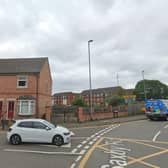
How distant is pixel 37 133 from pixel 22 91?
19.6 meters

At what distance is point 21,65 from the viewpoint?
117ft

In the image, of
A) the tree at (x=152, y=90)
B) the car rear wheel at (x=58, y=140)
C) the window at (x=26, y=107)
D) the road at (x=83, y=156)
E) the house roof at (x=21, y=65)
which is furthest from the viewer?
the tree at (x=152, y=90)

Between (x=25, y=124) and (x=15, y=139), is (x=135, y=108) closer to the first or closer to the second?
(x=25, y=124)

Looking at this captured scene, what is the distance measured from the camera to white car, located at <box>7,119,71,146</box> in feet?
48.2

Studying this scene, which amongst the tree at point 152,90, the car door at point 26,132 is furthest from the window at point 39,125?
the tree at point 152,90

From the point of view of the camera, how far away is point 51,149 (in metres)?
13.3

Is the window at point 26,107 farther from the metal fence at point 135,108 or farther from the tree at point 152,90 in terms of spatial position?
the tree at point 152,90

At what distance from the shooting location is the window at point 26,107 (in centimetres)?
3275

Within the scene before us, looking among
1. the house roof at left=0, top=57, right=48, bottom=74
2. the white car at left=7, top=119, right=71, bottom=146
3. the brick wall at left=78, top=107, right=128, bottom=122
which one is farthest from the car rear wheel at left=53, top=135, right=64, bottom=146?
the house roof at left=0, top=57, right=48, bottom=74

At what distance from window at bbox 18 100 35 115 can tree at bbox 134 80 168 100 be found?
64121mm

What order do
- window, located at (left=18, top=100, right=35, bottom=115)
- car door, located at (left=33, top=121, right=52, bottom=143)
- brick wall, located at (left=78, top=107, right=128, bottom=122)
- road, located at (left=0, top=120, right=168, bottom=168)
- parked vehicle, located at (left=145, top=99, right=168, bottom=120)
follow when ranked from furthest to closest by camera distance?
parked vehicle, located at (left=145, top=99, right=168, bottom=120) < window, located at (left=18, top=100, right=35, bottom=115) < brick wall, located at (left=78, top=107, right=128, bottom=122) < car door, located at (left=33, top=121, right=52, bottom=143) < road, located at (left=0, top=120, right=168, bottom=168)

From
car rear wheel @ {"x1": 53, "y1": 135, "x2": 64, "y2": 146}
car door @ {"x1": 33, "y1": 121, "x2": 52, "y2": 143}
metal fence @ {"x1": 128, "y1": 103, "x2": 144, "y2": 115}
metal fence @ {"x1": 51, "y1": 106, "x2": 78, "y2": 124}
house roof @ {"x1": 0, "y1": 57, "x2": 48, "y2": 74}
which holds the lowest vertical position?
car rear wheel @ {"x1": 53, "y1": 135, "x2": 64, "y2": 146}

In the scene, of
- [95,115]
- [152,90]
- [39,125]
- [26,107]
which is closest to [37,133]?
[39,125]

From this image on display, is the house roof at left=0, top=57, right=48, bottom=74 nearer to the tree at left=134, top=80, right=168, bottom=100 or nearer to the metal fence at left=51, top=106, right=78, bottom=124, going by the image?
the metal fence at left=51, top=106, right=78, bottom=124
